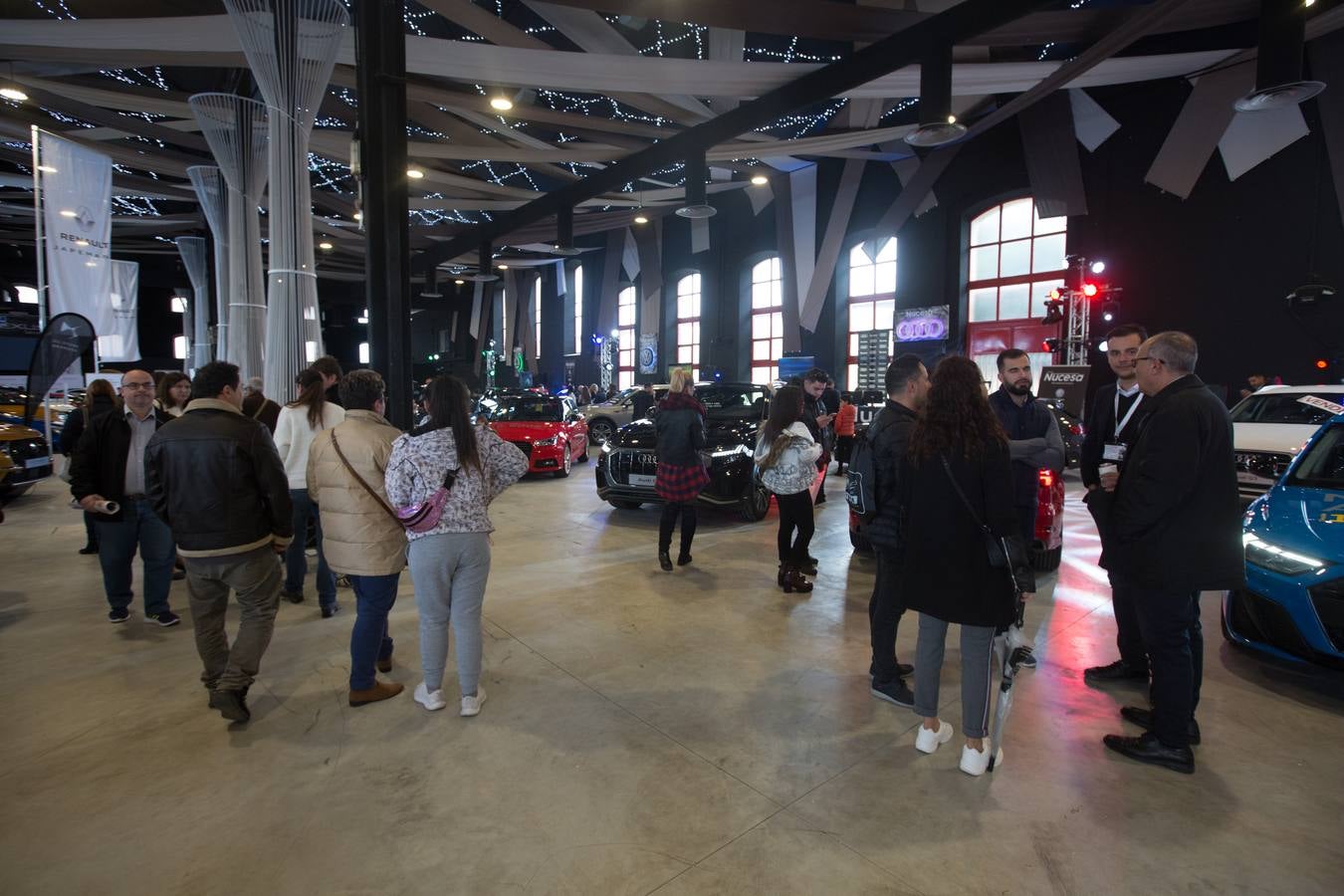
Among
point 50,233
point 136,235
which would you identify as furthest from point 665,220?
point 136,235

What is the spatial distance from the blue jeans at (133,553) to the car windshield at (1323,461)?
6.91 m

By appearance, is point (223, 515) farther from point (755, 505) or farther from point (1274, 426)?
point (1274, 426)

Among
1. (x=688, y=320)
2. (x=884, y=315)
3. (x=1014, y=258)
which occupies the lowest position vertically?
(x=884, y=315)

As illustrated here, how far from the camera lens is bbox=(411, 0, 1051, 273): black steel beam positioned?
23.5 feet

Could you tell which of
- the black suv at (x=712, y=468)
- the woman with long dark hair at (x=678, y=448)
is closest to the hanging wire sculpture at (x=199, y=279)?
the black suv at (x=712, y=468)

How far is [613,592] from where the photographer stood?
16.0 feet

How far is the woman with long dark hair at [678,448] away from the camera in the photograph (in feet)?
17.2

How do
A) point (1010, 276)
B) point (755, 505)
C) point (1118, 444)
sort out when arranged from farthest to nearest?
point (1010, 276) → point (755, 505) → point (1118, 444)

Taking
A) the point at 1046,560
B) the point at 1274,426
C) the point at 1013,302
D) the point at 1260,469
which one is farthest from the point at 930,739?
the point at 1013,302

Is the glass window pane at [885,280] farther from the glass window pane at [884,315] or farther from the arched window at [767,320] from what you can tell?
the arched window at [767,320]

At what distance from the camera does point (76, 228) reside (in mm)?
8109

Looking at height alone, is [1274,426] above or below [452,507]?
above

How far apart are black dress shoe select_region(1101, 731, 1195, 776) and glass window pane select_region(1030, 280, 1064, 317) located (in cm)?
1422

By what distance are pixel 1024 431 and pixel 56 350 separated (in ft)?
32.6
